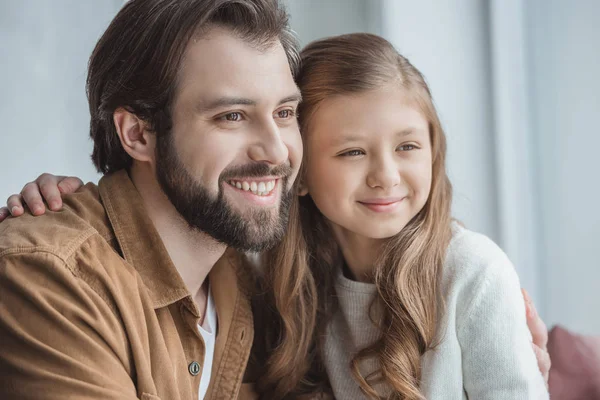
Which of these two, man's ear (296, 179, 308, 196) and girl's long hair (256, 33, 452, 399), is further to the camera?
man's ear (296, 179, 308, 196)

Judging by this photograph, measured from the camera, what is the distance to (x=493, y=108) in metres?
2.78

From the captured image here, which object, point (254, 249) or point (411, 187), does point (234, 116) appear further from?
point (411, 187)

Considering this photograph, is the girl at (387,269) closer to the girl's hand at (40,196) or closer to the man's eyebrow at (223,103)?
the man's eyebrow at (223,103)

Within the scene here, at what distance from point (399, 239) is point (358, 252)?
0.16 metres

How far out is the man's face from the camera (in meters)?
1.71

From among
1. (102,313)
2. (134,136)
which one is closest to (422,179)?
(134,136)

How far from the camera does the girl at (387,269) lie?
176 cm

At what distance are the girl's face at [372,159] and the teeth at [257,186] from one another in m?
0.15

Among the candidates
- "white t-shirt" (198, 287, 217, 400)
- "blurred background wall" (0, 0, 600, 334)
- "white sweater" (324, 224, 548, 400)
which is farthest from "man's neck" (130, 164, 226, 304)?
"blurred background wall" (0, 0, 600, 334)

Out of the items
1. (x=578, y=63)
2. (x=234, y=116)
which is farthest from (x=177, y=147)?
(x=578, y=63)

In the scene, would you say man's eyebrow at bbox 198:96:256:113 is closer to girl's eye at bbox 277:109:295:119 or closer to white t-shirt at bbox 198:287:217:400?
girl's eye at bbox 277:109:295:119

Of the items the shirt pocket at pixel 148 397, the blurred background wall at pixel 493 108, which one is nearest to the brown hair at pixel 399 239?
the shirt pocket at pixel 148 397

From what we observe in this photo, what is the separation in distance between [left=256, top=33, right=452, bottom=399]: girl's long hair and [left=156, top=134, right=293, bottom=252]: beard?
8.9 inches

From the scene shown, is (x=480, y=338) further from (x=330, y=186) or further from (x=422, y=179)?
(x=330, y=186)
